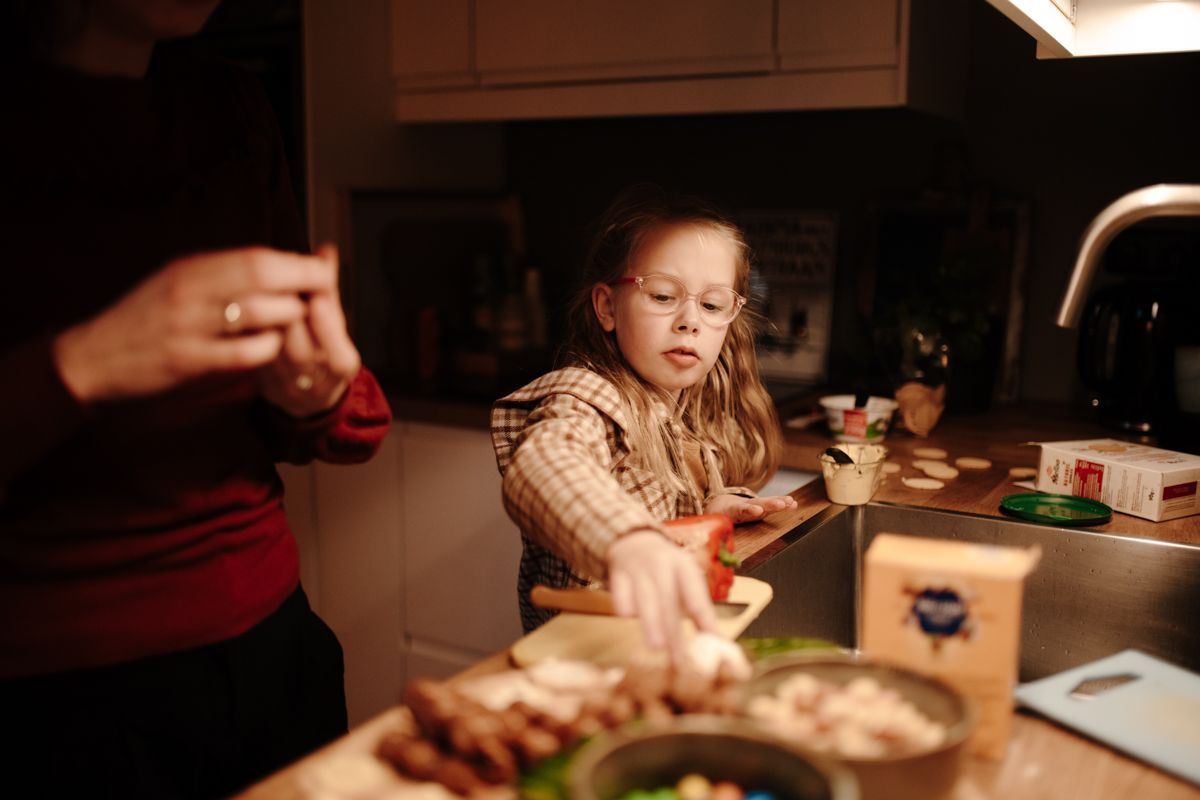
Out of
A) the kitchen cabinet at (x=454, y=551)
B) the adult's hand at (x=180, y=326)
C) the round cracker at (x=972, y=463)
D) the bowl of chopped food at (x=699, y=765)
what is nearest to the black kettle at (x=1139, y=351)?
the round cracker at (x=972, y=463)

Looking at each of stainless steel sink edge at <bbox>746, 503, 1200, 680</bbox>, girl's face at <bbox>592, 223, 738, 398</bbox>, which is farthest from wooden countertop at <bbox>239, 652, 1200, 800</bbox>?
girl's face at <bbox>592, 223, 738, 398</bbox>

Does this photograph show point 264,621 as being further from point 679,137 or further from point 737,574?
point 679,137

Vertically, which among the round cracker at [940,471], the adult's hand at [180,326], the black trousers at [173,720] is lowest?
the black trousers at [173,720]

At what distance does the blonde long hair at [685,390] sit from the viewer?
48.7 inches

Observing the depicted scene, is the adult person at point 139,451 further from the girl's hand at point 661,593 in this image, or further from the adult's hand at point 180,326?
the girl's hand at point 661,593

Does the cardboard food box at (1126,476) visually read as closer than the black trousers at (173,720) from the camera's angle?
No

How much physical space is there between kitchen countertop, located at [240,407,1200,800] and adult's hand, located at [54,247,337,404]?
26cm

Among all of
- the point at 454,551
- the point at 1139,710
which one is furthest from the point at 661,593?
the point at 454,551

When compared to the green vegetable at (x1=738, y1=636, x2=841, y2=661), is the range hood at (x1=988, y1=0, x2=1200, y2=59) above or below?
above

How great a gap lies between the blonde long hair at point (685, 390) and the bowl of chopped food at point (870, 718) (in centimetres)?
52

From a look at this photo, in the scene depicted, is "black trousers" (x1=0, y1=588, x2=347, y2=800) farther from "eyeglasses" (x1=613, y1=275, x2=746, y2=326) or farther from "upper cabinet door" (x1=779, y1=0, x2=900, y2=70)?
"upper cabinet door" (x1=779, y1=0, x2=900, y2=70)

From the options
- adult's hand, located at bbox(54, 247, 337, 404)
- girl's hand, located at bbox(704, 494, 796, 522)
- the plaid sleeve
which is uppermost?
adult's hand, located at bbox(54, 247, 337, 404)

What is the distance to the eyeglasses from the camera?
47.3 inches

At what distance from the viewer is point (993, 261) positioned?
202 cm
